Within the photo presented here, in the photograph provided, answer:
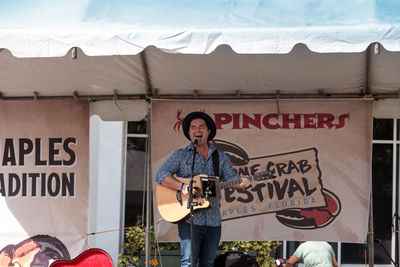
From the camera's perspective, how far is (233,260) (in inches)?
245

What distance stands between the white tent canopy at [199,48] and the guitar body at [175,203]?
3.79 feet

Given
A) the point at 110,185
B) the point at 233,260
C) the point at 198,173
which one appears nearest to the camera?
the point at 198,173

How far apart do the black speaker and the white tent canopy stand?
5.43ft

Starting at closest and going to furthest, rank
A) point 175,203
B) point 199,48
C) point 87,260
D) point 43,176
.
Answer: point 199,48, point 175,203, point 87,260, point 43,176

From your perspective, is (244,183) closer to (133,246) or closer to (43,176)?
(43,176)

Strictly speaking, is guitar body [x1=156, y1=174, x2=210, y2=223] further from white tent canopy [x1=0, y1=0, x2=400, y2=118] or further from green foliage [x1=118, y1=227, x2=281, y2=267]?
green foliage [x1=118, y1=227, x2=281, y2=267]

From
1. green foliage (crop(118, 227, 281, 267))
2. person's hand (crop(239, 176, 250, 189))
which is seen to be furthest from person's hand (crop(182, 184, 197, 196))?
green foliage (crop(118, 227, 281, 267))

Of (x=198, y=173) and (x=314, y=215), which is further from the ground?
(x=198, y=173)

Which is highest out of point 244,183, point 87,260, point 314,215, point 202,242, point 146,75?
point 146,75

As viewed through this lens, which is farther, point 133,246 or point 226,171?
→ point 133,246

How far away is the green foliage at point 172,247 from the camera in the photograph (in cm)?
898

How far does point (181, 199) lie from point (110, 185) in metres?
4.20

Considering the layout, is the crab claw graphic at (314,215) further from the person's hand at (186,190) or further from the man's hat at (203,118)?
the person's hand at (186,190)

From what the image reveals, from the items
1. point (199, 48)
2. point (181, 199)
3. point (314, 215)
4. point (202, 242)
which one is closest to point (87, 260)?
point (181, 199)
